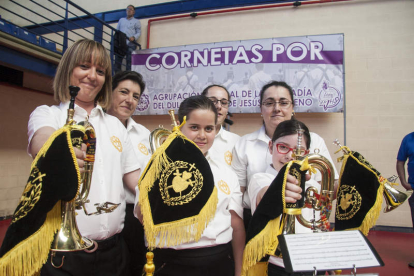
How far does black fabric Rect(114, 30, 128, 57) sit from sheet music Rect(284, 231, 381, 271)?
5117 mm

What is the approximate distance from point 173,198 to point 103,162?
42 cm

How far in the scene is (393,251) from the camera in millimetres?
3273

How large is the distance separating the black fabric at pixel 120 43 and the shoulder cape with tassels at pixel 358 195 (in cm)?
489

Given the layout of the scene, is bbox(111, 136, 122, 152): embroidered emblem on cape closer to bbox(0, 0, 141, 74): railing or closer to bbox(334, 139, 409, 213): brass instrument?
bbox(334, 139, 409, 213): brass instrument

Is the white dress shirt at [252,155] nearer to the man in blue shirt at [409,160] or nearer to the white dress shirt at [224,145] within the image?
the white dress shirt at [224,145]

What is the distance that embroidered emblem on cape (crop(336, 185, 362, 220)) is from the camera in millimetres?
1158

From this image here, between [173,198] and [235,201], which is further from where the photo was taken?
[235,201]

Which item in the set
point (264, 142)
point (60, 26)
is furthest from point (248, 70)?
point (60, 26)

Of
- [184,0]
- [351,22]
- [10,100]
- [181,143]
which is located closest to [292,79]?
[351,22]

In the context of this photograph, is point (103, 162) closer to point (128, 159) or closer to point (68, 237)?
point (128, 159)

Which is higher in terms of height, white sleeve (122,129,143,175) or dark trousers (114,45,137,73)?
dark trousers (114,45,137,73)

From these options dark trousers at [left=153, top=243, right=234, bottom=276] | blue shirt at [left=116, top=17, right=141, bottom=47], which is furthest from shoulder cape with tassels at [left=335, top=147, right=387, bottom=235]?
blue shirt at [left=116, top=17, right=141, bottom=47]

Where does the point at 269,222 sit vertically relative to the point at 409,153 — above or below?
below

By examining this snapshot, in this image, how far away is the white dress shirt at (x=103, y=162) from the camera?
1166 millimetres
